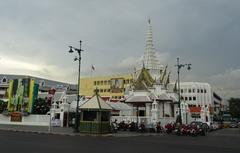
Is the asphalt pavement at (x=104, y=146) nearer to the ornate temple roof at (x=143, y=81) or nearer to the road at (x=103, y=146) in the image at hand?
the road at (x=103, y=146)

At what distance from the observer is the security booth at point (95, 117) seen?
28562mm

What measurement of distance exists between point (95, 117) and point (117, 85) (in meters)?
75.3

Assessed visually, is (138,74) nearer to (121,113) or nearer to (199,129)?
(121,113)

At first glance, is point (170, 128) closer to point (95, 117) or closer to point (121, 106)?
point (95, 117)

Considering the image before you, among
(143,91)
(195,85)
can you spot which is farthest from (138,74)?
(195,85)

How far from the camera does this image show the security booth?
93.7 feet

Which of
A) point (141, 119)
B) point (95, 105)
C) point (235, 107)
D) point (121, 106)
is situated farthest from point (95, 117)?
point (235, 107)

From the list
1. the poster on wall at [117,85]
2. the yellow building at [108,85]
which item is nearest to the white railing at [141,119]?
the yellow building at [108,85]

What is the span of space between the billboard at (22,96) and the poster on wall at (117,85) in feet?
176

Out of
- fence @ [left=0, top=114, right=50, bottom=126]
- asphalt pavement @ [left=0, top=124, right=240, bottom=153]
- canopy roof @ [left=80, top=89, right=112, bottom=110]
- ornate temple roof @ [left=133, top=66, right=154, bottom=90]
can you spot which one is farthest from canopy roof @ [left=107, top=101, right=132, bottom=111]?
asphalt pavement @ [left=0, top=124, right=240, bottom=153]

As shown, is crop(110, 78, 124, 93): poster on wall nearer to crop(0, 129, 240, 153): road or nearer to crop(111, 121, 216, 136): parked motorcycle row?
crop(111, 121, 216, 136): parked motorcycle row

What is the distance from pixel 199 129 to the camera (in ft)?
105

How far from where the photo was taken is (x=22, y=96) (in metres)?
51.0

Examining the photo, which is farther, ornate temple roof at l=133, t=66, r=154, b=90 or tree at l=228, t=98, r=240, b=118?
tree at l=228, t=98, r=240, b=118
